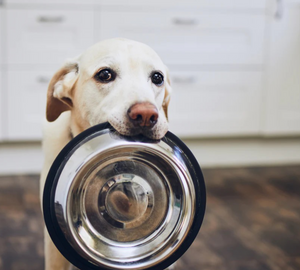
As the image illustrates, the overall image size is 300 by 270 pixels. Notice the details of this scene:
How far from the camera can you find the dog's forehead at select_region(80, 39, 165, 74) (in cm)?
95

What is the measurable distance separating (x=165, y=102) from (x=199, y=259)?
658 mm

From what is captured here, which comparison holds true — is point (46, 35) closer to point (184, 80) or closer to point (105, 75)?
point (184, 80)

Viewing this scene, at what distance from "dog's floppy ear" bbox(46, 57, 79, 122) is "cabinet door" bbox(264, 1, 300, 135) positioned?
1.80 m

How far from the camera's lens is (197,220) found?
2.72 feet

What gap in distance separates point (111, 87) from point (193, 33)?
1.64m

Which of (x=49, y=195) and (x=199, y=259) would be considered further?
(x=199, y=259)

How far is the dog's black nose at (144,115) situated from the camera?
2.62 ft

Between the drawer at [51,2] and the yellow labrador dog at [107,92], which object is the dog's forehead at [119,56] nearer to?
the yellow labrador dog at [107,92]

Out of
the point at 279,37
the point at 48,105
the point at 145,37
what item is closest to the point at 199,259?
the point at 48,105

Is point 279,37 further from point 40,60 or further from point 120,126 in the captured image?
point 120,126

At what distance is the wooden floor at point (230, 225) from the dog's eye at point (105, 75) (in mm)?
747

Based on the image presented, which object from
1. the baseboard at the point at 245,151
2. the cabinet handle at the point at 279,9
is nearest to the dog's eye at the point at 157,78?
the baseboard at the point at 245,151

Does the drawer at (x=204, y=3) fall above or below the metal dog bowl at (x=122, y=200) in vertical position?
above

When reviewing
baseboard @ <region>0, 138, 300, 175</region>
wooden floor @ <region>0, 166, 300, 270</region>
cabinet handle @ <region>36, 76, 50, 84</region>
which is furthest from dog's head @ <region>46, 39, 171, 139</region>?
baseboard @ <region>0, 138, 300, 175</region>
